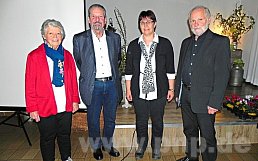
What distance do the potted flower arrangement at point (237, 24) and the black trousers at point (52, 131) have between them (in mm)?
4270

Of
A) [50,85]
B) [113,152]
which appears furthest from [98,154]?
[50,85]

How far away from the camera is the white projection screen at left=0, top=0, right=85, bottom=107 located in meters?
2.75

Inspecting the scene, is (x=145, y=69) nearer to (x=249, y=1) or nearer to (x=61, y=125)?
(x=61, y=125)

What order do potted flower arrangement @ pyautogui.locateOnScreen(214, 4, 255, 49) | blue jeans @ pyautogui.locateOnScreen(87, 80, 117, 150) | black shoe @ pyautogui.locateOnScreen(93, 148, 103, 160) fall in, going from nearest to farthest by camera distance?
blue jeans @ pyautogui.locateOnScreen(87, 80, 117, 150) < black shoe @ pyautogui.locateOnScreen(93, 148, 103, 160) < potted flower arrangement @ pyautogui.locateOnScreen(214, 4, 255, 49)

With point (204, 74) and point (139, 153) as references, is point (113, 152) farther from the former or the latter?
point (204, 74)

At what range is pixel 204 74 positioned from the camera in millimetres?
2125

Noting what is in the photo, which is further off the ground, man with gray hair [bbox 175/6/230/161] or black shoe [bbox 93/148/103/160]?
man with gray hair [bbox 175/6/230/161]

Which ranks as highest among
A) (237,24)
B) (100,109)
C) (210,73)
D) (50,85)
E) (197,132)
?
(237,24)

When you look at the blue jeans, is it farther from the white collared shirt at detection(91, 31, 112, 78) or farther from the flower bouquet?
the flower bouquet

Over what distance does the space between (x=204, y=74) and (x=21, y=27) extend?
6.85 feet

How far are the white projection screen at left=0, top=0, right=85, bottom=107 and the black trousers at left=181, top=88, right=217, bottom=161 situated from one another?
1529mm

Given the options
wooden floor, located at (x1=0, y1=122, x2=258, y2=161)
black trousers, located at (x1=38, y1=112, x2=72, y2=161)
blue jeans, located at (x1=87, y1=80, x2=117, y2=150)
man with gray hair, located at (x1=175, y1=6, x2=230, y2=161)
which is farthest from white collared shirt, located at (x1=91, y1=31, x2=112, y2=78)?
wooden floor, located at (x1=0, y1=122, x2=258, y2=161)

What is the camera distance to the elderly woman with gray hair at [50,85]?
2119mm

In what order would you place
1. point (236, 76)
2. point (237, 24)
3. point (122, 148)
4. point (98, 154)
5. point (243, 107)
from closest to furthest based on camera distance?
point (98, 154), point (122, 148), point (243, 107), point (236, 76), point (237, 24)
